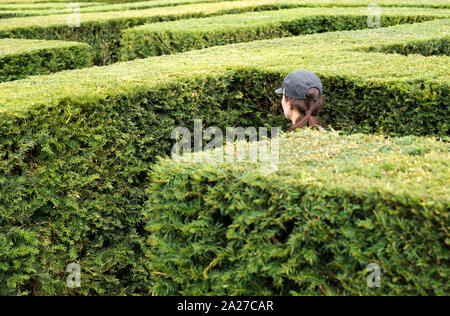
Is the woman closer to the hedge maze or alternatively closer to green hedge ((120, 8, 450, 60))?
the hedge maze

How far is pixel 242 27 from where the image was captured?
10.5m

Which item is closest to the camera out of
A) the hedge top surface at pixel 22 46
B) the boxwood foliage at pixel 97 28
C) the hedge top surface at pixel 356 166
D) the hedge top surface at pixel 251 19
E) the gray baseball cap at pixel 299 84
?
the hedge top surface at pixel 356 166

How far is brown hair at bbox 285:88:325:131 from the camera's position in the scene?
483cm

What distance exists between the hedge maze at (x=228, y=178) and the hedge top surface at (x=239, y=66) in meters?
0.03

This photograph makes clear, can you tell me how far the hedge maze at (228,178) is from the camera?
261cm

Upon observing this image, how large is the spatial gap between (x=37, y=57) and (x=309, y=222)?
7.26m

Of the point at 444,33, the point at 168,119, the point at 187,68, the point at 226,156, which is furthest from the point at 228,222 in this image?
the point at 444,33

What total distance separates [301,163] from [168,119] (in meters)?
2.51

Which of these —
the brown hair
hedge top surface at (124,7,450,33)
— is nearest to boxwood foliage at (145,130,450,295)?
the brown hair

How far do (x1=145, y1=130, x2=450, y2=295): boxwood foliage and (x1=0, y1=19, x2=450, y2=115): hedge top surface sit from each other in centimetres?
195

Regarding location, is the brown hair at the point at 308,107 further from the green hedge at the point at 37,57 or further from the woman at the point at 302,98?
the green hedge at the point at 37,57

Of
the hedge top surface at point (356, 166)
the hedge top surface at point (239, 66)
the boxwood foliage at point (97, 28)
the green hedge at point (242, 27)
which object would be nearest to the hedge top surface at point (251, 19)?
the green hedge at point (242, 27)

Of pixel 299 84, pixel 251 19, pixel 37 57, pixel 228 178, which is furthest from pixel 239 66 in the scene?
pixel 251 19
